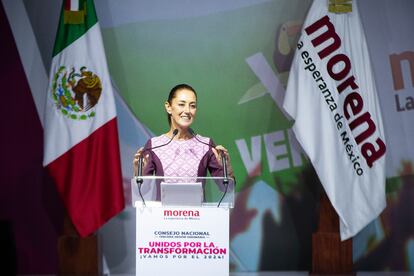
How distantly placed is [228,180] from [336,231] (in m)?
2.09

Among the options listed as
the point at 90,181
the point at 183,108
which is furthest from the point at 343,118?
the point at 90,181

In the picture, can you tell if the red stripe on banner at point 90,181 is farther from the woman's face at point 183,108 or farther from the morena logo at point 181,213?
the morena logo at point 181,213

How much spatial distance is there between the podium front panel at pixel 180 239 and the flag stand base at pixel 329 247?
80.4 inches

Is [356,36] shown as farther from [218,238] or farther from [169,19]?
[218,238]

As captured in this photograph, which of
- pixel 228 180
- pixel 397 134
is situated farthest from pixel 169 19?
pixel 228 180

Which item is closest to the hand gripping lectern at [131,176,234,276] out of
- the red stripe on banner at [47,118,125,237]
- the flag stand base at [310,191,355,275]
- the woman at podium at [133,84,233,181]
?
the woman at podium at [133,84,233,181]

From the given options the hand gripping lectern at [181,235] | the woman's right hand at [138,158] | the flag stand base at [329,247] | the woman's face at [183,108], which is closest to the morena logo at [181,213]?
the hand gripping lectern at [181,235]

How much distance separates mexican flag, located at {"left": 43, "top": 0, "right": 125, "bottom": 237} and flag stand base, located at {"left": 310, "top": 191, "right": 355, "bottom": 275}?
1.52 meters

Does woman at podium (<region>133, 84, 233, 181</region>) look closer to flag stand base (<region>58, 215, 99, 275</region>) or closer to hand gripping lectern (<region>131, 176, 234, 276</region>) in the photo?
hand gripping lectern (<region>131, 176, 234, 276</region>)

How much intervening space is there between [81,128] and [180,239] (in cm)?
202

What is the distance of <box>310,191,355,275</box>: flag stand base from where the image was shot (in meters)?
5.08

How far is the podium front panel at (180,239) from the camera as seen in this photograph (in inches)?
127

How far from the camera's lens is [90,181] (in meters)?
4.98

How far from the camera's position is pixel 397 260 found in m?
5.54
